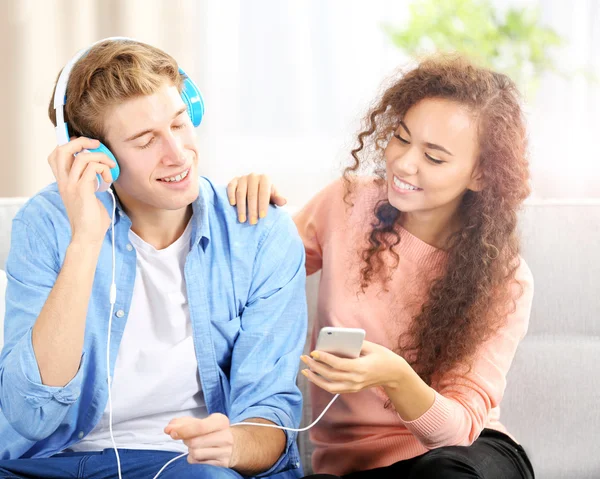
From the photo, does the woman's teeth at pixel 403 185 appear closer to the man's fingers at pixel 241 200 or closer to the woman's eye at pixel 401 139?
the woman's eye at pixel 401 139

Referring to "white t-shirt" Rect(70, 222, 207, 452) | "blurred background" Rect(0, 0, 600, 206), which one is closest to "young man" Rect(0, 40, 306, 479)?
"white t-shirt" Rect(70, 222, 207, 452)

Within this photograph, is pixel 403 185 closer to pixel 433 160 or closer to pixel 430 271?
pixel 433 160

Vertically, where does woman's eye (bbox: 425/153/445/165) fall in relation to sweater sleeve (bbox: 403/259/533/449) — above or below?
above

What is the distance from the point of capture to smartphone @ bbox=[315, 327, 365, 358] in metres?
1.25

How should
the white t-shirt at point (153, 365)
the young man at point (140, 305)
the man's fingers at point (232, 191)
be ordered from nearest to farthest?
the young man at point (140, 305) → the white t-shirt at point (153, 365) → the man's fingers at point (232, 191)

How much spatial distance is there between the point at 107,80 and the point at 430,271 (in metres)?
0.74

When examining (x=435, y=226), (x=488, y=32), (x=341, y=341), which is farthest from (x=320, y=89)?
(x=341, y=341)

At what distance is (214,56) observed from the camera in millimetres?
2820

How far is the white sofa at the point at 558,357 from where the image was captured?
176 cm

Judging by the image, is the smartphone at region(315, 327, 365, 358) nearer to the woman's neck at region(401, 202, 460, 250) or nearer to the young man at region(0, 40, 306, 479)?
the young man at region(0, 40, 306, 479)

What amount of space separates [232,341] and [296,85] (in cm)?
156

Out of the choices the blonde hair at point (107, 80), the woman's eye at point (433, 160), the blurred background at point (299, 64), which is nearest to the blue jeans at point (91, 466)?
the blonde hair at point (107, 80)

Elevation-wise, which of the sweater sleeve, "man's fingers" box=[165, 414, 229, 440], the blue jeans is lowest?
the blue jeans

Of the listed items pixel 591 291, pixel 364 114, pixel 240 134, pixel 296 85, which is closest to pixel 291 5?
pixel 296 85
